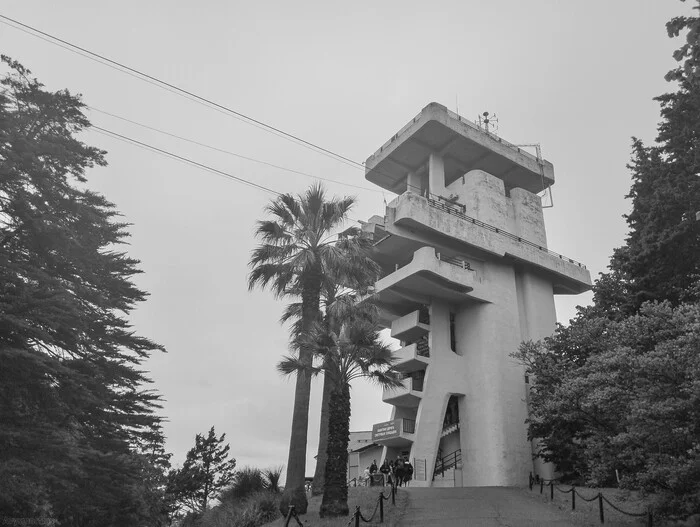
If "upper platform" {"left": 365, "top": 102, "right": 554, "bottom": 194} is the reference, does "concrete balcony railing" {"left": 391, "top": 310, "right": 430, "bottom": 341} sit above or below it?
below

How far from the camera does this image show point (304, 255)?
22.4 meters

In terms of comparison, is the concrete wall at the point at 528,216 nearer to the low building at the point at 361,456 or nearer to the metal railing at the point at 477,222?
the metal railing at the point at 477,222

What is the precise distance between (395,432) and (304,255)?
1358 centimetres

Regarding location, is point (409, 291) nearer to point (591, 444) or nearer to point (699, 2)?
point (591, 444)

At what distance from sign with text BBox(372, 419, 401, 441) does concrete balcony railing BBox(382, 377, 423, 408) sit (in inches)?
55.5

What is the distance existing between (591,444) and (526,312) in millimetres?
19143

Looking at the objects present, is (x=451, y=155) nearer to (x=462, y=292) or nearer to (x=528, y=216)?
(x=528, y=216)

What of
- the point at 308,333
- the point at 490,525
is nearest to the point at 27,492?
the point at 308,333

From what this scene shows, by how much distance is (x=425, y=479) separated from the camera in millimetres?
30453

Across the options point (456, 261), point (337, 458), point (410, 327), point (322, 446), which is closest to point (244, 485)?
point (322, 446)

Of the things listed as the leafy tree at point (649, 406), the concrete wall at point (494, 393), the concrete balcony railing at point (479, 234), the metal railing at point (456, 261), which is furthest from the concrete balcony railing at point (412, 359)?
the leafy tree at point (649, 406)

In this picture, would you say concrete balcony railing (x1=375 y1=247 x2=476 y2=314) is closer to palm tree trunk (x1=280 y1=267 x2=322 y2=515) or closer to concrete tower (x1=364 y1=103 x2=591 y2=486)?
concrete tower (x1=364 y1=103 x2=591 y2=486)

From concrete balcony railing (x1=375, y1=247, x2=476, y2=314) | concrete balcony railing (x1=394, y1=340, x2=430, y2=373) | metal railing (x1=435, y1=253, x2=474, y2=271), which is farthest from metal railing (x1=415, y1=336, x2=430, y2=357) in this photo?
metal railing (x1=435, y1=253, x2=474, y2=271)

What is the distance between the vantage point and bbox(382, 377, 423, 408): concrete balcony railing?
31578 millimetres
